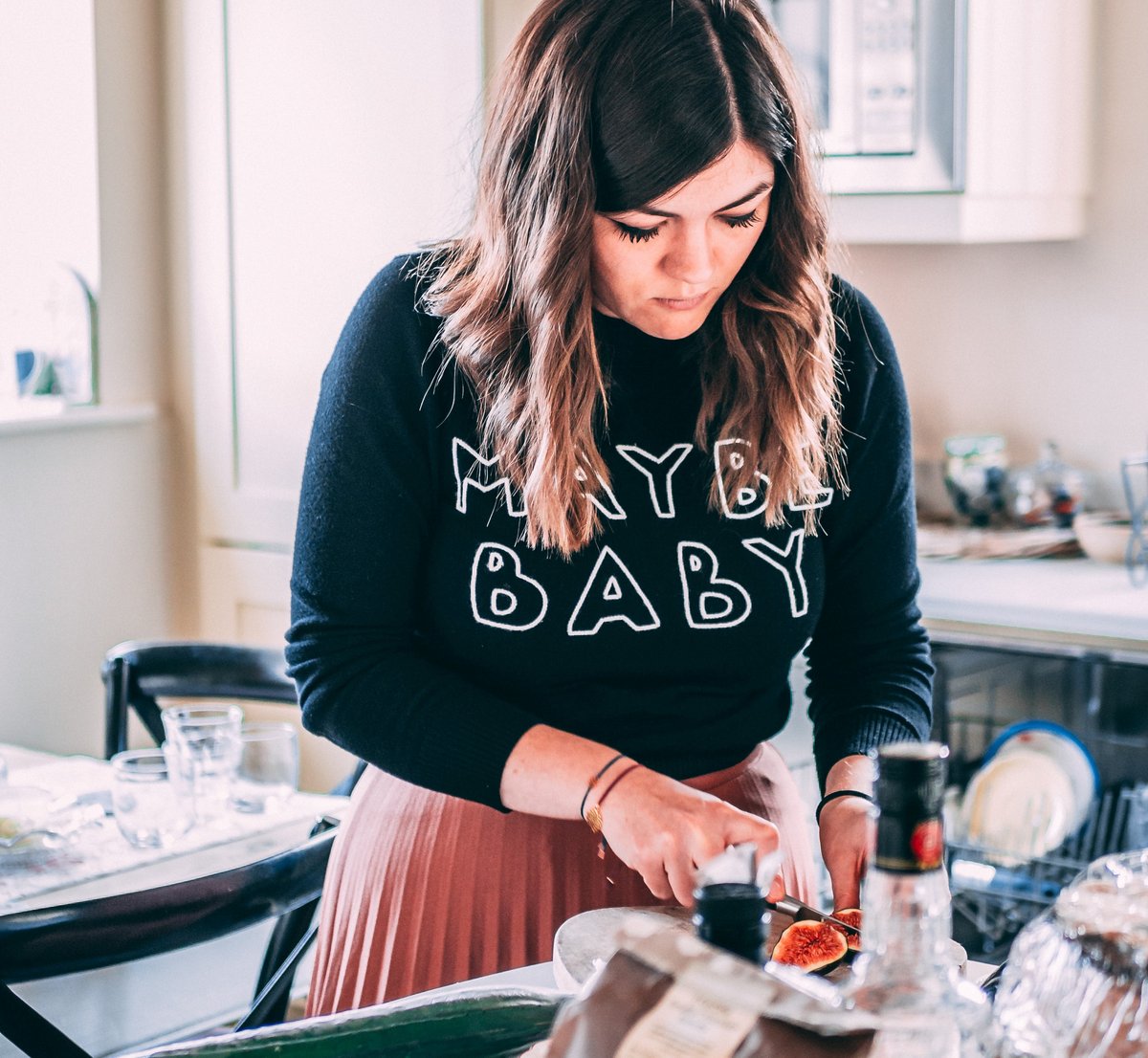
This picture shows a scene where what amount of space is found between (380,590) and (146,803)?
28.0 inches

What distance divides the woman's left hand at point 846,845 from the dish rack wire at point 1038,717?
1037 millimetres

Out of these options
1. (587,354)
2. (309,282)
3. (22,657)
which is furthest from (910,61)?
(22,657)

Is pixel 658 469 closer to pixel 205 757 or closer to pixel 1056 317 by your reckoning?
pixel 205 757

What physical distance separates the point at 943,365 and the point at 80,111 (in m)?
1.66

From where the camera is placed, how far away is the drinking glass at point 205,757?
5.97 feet

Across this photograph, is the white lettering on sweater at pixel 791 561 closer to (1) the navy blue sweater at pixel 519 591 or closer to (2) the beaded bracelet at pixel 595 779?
(1) the navy blue sweater at pixel 519 591

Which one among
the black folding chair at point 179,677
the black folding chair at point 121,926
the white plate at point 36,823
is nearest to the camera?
the black folding chair at point 121,926

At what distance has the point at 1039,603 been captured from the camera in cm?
220

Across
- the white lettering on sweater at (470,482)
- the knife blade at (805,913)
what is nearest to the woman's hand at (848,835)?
the knife blade at (805,913)

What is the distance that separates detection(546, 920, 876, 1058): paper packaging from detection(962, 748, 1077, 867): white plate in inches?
67.9

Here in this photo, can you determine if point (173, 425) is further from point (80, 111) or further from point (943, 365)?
point (943, 365)

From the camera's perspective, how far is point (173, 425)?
10.1 ft

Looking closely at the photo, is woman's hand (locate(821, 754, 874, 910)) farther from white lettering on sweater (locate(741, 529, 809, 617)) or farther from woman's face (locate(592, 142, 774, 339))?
woman's face (locate(592, 142, 774, 339))

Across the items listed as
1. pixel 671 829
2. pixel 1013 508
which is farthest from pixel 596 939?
pixel 1013 508
